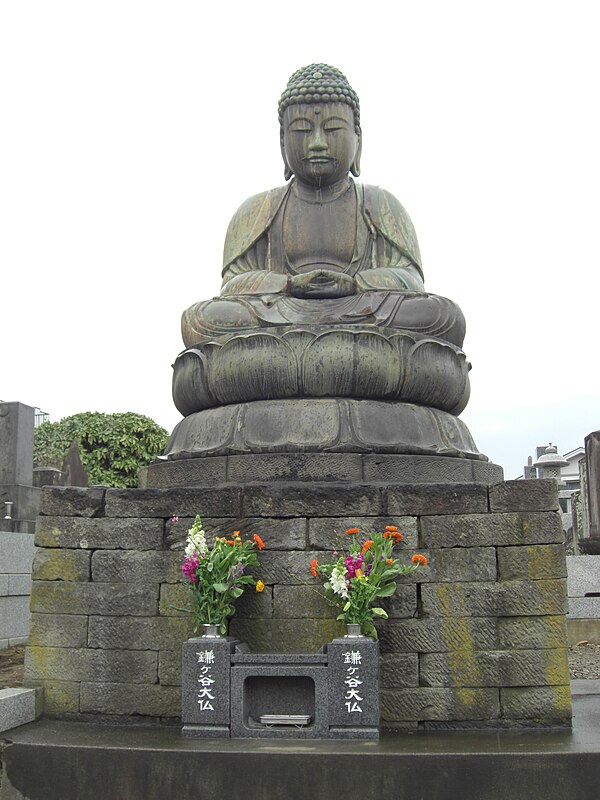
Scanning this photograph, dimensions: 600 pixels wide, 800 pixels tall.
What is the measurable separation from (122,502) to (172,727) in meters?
1.39

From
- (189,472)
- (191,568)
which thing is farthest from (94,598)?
(189,472)

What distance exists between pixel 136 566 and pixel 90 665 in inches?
26.0

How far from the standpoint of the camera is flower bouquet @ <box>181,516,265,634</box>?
15.7 feet

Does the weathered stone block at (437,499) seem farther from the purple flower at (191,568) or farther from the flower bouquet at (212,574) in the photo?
the purple flower at (191,568)

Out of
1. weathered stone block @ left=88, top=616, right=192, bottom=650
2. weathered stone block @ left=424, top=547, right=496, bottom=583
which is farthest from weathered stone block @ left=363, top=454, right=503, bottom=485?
weathered stone block @ left=88, top=616, right=192, bottom=650

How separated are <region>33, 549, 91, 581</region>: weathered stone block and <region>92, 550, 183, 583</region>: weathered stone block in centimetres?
7

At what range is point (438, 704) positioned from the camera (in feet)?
16.1

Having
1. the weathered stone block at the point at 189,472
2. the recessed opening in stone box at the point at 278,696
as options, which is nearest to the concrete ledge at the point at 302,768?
the recessed opening in stone box at the point at 278,696

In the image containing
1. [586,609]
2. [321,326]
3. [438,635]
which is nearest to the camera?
[438,635]

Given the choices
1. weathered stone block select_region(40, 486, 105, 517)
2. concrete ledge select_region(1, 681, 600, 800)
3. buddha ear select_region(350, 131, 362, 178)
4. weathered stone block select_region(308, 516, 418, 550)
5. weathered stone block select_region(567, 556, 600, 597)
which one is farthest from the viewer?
weathered stone block select_region(567, 556, 600, 597)

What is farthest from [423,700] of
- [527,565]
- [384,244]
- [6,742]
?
[384,244]

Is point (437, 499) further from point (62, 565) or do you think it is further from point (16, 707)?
point (16, 707)

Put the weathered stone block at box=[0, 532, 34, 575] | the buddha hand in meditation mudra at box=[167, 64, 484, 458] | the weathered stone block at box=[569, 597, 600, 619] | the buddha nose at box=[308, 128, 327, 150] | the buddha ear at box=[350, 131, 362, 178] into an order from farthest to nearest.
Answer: the weathered stone block at box=[569, 597, 600, 619]
the weathered stone block at box=[0, 532, 34, 575]
the buddha ear at box=[350, 131, 362, 178]
the buddha nose at box=[308, 128, 327, 150]
the buddha hand in meditation mudra at box=[167, 64, 484, 458]

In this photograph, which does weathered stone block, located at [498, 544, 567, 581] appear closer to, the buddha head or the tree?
the buddha head
